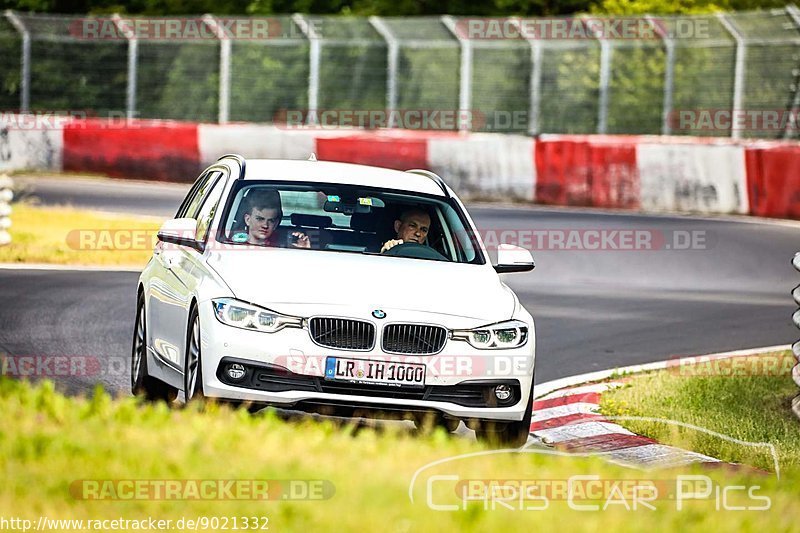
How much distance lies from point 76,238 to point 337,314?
12002 mm

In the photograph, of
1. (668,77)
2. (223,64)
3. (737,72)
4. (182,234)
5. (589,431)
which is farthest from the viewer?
(223,64)

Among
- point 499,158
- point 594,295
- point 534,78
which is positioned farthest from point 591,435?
point 534,78

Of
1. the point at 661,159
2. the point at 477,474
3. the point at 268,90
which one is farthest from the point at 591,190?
Answer: the point at 477,474

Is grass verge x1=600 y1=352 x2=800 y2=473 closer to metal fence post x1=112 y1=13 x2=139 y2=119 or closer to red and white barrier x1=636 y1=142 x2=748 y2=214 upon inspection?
red and white barrier x1=636 y1=142 x2=748 y2=214

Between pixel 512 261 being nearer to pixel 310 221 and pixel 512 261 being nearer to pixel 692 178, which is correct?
pixel 310 221

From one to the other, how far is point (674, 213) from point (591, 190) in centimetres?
138

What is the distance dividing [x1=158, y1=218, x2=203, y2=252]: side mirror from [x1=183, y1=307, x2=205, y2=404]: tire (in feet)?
2.08

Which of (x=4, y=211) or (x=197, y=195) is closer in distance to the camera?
(x=197, y=195)

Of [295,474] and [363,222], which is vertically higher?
[295,474]

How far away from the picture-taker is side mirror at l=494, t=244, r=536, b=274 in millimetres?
9969

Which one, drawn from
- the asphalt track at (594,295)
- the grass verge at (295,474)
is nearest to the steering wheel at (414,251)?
the asphalt track at (594,295)

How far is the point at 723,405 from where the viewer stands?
11.4 meters

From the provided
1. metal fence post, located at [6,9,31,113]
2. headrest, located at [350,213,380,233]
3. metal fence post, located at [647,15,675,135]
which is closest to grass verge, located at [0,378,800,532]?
headrest, located at [350,213,380,233]

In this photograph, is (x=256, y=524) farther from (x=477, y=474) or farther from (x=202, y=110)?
(x=202, y=110)
